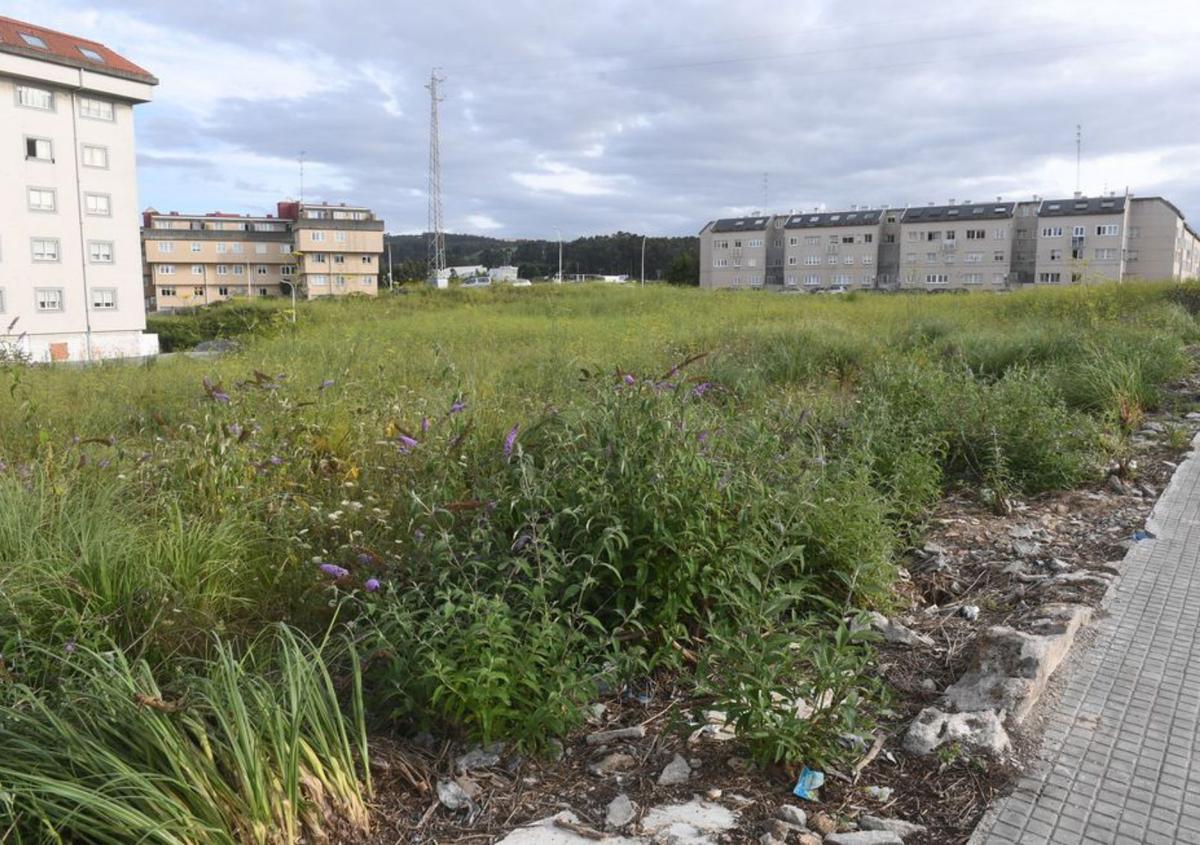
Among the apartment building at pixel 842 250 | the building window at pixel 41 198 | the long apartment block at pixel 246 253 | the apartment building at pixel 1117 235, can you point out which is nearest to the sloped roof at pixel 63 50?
the building window at pixel 41 198

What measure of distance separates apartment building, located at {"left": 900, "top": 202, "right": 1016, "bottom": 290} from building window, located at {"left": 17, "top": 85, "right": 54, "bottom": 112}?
5656 cm

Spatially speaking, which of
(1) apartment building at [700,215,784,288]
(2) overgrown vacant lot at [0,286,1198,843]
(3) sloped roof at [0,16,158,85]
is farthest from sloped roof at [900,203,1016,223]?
(2) overgrown vacant lot at [0,286,1198,843]

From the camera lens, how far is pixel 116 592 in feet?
10.3

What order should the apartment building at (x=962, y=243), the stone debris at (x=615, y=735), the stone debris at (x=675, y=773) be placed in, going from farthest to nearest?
1. the apartment building at (x=962, y=243)
2. the stone debris at (x=615, y=735)
3. the stone debris at (x=675, y=773)

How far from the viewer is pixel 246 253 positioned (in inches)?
3253

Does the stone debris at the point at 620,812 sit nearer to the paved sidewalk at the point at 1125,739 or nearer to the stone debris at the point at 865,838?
the stone debris at the point at 865,838

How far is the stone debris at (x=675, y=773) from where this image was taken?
99.6 inches

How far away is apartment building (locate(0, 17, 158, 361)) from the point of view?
37.1 meters

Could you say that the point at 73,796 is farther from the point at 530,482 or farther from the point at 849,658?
the point at 849,658

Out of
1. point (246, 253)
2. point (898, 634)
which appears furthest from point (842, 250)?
point (898, 634)

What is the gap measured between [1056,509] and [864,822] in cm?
345

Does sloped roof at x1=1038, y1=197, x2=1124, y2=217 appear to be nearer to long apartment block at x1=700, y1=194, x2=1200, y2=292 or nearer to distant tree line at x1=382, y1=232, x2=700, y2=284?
long apartment block at x1=700, y1=194, x2=1200, y2=292

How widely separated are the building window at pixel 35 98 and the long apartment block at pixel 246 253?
1315 inches

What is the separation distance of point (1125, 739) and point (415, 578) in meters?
2.31
